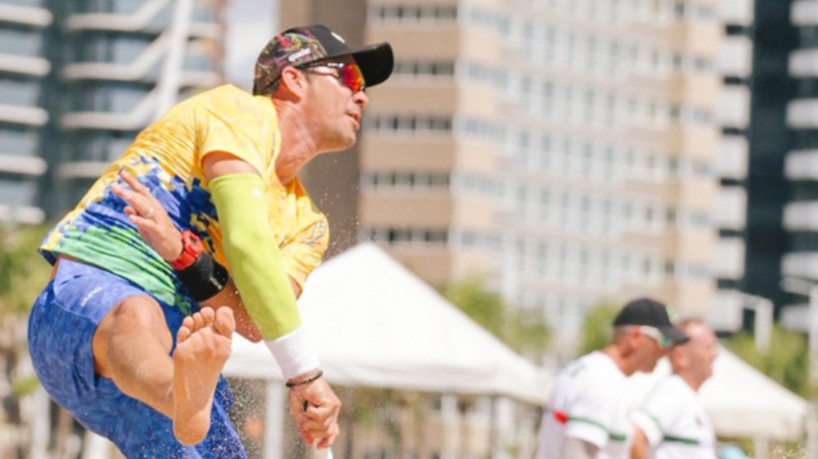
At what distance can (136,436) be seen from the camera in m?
4.64

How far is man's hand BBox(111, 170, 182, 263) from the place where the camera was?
15.2 ft

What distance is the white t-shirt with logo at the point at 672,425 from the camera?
8.88 m

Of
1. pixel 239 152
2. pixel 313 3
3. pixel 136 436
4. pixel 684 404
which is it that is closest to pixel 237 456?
pixel 136 436

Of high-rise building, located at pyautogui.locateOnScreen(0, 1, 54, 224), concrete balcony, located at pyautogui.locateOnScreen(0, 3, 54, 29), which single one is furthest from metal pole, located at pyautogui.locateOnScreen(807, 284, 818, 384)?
concrete balcony, located at pyautogui.locateOnScreen(0, 3, 54, 29)

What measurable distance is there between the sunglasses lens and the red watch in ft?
1.83

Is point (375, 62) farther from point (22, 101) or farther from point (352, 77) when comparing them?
point (22, 101)

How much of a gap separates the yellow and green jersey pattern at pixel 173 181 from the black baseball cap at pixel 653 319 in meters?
4.24

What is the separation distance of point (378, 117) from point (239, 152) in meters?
96.0

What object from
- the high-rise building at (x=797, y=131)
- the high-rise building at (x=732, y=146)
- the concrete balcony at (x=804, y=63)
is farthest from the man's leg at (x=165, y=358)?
the concrete balcony at (x=804, y=63)

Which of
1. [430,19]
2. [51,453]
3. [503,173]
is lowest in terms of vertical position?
[51,453]

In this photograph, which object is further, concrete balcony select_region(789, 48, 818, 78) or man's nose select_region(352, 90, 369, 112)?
concrete balcony select_region(789, 48, 818, 78)

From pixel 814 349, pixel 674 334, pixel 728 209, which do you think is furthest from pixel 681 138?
pixel 674 334

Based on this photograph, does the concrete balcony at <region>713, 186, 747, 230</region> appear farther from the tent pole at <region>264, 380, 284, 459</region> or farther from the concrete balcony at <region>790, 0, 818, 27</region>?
the tent pole at <region>264, 380, 284, 459</region>

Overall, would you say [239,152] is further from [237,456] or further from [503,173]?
[503,173]
